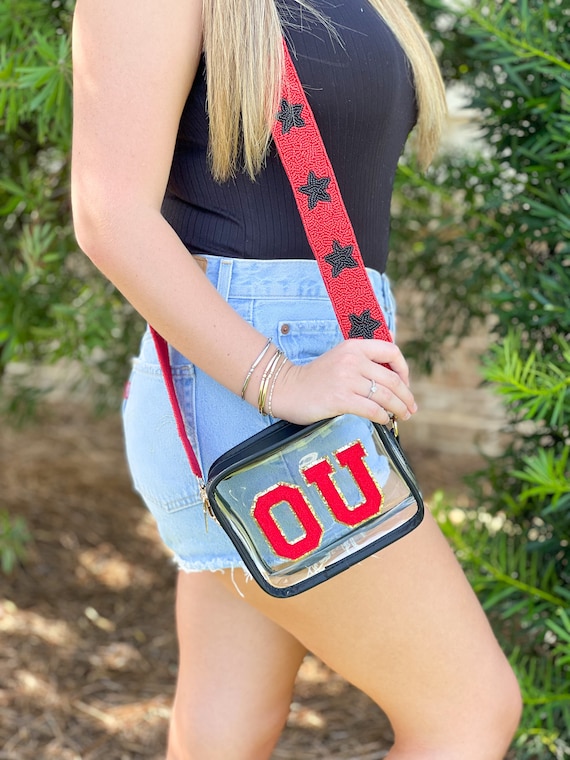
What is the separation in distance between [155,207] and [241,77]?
6.9 inches

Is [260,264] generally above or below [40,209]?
above

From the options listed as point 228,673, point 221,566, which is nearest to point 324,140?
point 221,566

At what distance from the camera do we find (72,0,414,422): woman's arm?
3.06 ft

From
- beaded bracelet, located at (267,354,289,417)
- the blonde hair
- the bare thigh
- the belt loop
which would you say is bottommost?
the bare thigh

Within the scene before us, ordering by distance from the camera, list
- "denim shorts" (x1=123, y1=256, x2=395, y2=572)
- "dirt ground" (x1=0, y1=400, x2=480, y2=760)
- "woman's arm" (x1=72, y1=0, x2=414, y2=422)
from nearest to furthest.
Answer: "woman's arm" (x1=72, y1=0, x2=414, y2=422)
"denim shorts" (x1=123, y1=256, x2=395, y2=572)
"dirt ground" (x1=0, y1=400, x2=480, y2=760)

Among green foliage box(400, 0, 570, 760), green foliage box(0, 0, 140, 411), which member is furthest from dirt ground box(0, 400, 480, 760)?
green foliage box(0, 0, 140, 411)

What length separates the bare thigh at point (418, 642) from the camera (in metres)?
1.05

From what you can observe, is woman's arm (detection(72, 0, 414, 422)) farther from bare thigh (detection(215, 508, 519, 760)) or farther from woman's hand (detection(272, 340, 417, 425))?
bare thigh (detection(215, 508, 519, 760))

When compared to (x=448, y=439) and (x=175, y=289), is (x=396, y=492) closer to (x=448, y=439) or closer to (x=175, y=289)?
(x=175, y=289)

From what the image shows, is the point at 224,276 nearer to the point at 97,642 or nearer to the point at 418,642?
the point at 418,642

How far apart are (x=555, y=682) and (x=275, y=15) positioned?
132 centimetres

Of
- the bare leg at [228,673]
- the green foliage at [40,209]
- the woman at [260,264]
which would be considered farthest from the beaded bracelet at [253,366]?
the green foliage at [40,209]

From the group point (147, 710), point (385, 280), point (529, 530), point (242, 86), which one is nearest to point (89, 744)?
point (147, 710)

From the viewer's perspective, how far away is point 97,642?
2709 mm
